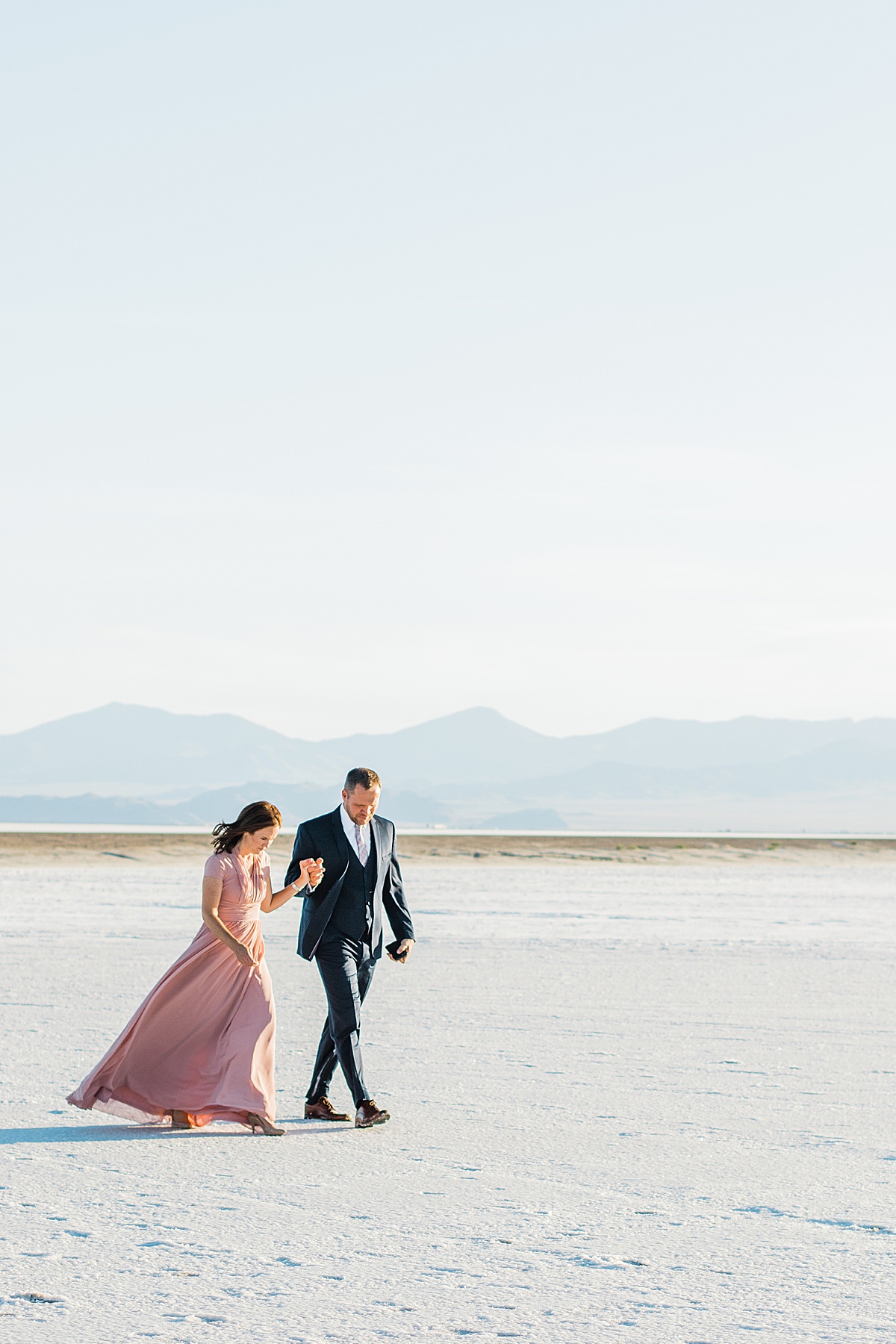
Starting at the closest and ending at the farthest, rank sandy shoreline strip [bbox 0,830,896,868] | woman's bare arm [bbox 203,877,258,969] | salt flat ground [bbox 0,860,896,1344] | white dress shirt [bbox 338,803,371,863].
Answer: salt flat ground [bbox 0,860,896,1344], woman's bare arm [bbox 203,877,258,969], white dress shirt [bbox 338,803,371,863], sandy shoreline strip [bbox 0,830,896,868]

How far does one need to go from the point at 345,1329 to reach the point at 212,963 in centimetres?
319

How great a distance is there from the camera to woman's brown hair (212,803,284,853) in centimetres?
740

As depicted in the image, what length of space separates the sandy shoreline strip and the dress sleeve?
3063cm

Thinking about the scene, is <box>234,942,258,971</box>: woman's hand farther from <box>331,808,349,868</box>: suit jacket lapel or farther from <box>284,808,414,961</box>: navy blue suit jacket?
<box>331,808,349,868</box>: suit jacket lapel

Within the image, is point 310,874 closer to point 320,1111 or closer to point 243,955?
point 243,955

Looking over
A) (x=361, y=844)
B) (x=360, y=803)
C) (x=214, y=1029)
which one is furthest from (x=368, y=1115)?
(x=360, y=803)

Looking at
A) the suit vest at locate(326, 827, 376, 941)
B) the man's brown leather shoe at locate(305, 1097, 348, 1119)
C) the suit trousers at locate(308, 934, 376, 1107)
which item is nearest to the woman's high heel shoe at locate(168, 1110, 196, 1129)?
the man's brown leather shoe at locate(305, 1097, 348, 1119)

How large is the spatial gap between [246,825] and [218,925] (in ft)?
1.78

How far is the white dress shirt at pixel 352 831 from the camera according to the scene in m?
7.51

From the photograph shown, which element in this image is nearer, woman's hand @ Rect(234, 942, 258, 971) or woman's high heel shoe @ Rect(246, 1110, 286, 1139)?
woman's high heel shoe @ Rect(246, 1110, 286, 1139)

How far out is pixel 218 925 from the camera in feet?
23.9

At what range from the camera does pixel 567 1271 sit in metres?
5.08

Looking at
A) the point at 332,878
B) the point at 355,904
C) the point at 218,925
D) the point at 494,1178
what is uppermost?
the point at 332,878

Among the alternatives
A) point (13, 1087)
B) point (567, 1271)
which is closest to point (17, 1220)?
point (567, 1271)
